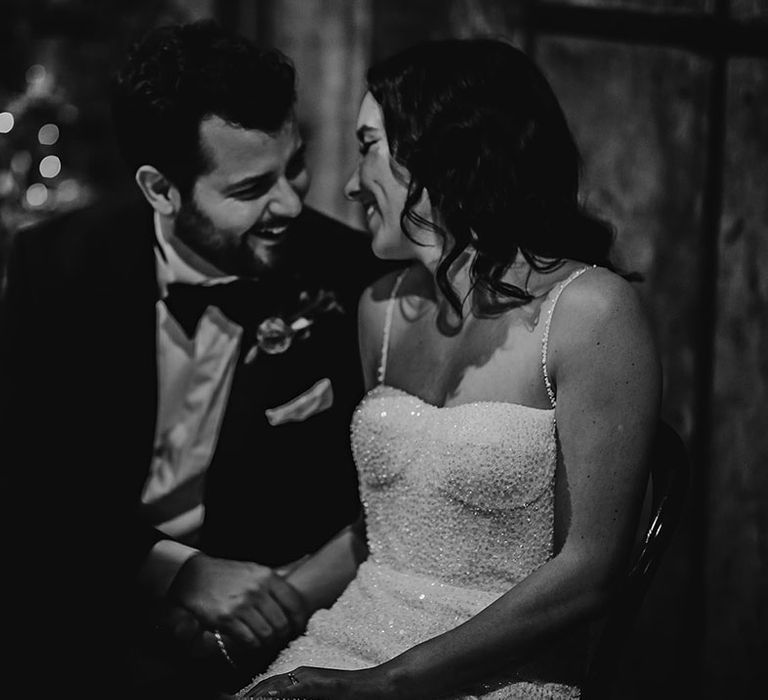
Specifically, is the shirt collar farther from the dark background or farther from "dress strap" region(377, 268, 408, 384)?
the dark background

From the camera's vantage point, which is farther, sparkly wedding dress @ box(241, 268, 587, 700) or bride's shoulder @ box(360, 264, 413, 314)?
bride's shoulder @ box(360, 264, 413, 314)

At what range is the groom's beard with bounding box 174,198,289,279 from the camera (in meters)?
2.30

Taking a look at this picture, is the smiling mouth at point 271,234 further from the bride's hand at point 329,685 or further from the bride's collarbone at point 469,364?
the bride's hand at point 329,685

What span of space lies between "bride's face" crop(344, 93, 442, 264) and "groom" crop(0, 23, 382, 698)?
0.30 meters

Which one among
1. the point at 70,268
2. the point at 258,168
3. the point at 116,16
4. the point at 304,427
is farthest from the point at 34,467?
the point at 116,16

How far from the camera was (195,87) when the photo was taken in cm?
222

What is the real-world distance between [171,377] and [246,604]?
59cm

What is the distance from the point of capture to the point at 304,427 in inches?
92.0

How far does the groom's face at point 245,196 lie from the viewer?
222 cm

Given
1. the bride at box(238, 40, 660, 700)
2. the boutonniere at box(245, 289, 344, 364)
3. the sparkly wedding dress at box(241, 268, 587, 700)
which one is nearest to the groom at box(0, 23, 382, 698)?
the boutonniere at box(245, 289, 344, 364)

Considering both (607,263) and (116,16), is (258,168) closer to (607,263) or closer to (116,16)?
(607,263)

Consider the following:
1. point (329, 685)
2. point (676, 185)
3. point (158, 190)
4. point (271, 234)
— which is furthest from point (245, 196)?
point (676, 185)

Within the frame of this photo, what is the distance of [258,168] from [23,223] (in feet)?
3.69

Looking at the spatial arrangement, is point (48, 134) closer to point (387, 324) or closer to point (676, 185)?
point (387, 324)
